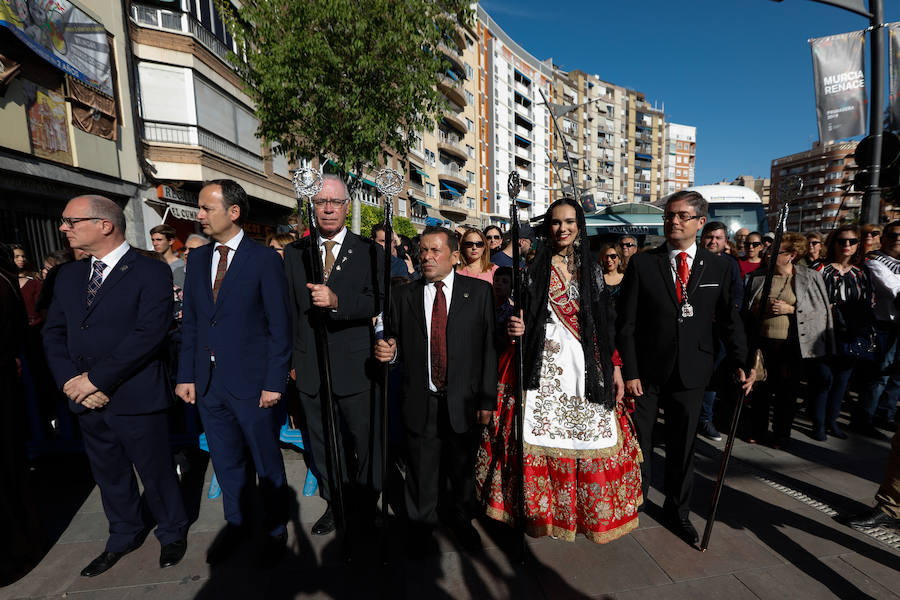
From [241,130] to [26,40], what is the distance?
709cm

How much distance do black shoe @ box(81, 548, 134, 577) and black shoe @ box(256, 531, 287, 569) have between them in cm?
95

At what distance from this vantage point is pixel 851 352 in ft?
15.1

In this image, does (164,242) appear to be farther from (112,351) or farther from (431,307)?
(431,307)

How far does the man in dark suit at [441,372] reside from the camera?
8.97 ft

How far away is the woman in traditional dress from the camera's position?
2.75m

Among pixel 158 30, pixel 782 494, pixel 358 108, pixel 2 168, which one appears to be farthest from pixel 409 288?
pixel 158 30

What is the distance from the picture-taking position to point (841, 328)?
4699 mm

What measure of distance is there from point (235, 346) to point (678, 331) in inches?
117

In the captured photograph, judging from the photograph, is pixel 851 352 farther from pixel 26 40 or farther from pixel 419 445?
pixel 26 40

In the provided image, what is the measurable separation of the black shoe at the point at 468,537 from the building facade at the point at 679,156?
94492 mm

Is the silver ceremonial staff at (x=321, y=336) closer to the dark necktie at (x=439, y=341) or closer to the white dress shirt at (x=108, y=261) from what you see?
the dark necktie at (x=439, y=341)

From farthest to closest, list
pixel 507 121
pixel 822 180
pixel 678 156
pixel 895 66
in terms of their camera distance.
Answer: pixel 822 180
pixel 678 156
pixel 507 121
pixel 895 66

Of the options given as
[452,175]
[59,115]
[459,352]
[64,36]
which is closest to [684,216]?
[459,352]

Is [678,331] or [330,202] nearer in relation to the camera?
[330,202]
